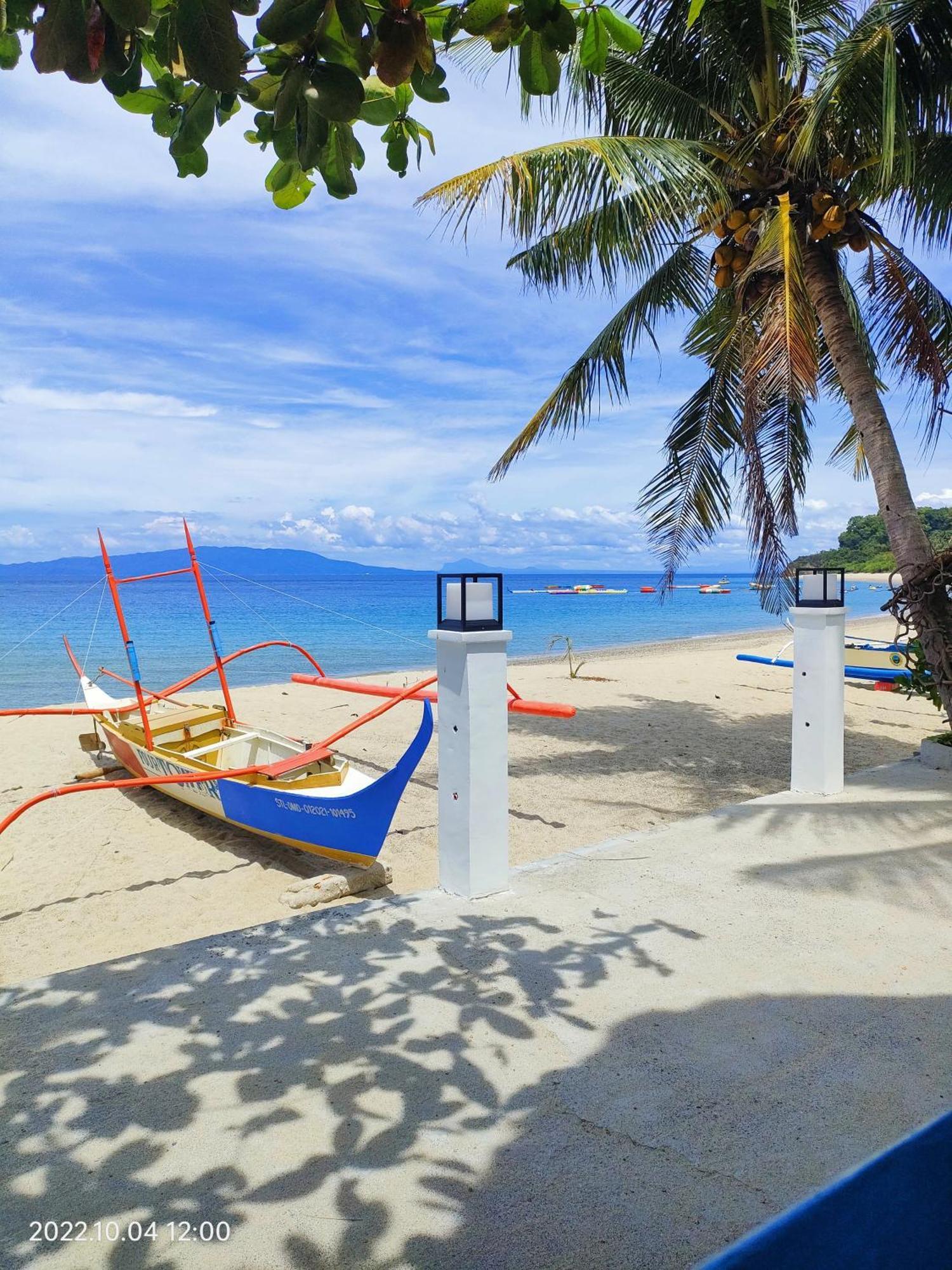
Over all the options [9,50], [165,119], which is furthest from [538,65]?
[9,50]

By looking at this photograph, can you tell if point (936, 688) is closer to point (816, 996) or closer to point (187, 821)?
point (816, 996)

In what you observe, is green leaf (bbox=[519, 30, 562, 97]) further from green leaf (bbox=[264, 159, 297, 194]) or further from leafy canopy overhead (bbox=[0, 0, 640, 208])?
green leaf (bbox=[264, 159, 297, 194])

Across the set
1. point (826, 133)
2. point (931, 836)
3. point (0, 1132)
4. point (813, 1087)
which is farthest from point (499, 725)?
point (826, 133)

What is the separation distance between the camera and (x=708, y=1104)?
87.9 inches

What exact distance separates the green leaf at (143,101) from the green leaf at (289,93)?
0.29m

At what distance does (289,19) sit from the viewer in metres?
1.21

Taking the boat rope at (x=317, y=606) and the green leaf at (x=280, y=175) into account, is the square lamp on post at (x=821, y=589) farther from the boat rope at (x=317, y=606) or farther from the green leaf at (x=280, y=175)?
the green leaf at (x=280, y=175)

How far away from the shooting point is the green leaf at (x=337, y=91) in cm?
131

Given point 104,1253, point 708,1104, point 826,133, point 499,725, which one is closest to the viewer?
point 104,1253

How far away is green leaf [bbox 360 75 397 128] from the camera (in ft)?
5.53

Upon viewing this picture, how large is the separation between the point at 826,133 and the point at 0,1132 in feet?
24.7

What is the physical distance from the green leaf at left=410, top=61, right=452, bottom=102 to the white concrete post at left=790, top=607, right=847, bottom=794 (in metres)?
4.08

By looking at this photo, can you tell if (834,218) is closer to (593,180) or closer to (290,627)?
(593,180)

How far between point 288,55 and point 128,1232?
7.76 ft
